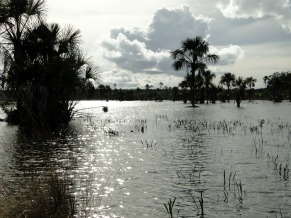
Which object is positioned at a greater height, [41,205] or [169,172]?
[41,205]

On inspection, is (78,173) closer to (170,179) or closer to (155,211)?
(170,179)

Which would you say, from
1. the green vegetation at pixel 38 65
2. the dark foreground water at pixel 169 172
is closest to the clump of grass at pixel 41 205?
the dark foreground water at pixel 169 172

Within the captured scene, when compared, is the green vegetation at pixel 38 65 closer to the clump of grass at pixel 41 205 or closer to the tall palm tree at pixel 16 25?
the tall palm tree at pixel 16 25

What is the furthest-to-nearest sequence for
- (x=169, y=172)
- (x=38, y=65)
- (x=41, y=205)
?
1. (x=38, y=65)
2. (x=169, y=172)
3. (x=41, y=205)

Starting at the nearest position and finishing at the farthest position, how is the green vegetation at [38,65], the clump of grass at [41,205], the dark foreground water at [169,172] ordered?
the clump of grass at [41,205], the dark foreground water at [169,172], the green vegetation at [38,65]

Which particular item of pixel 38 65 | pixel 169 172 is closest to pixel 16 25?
pixel 38 65

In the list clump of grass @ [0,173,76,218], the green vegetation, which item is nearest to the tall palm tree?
the green vegetation

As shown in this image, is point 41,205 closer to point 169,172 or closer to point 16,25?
point 169,172

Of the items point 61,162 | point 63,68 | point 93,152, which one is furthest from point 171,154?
point 63,68

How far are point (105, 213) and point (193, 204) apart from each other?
1.82 metres

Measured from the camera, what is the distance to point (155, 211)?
7273 millimetres

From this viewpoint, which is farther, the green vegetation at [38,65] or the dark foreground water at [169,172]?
the green vegetation at [38,65]

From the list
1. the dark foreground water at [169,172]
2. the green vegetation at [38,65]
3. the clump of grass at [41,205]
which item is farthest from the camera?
the green vegetation at [38,65]

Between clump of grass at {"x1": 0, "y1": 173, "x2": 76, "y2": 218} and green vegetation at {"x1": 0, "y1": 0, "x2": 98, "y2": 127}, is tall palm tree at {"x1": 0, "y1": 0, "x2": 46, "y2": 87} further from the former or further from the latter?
clump of grass at {"x1": 0, "y1": 173, "x2": 76, "y2": 218}
